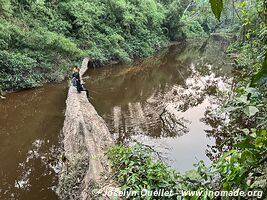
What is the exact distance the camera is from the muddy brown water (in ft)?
21.0

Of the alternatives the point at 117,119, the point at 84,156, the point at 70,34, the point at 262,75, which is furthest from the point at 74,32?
the point at 262,75

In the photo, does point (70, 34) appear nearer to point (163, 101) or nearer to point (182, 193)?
point (163, 101)

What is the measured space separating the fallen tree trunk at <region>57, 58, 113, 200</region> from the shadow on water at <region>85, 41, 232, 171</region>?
134 centimetres

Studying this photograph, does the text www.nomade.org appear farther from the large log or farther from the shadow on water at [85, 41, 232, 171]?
the shadow on water at [85, 41, 232, 171]

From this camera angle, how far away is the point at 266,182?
155cm

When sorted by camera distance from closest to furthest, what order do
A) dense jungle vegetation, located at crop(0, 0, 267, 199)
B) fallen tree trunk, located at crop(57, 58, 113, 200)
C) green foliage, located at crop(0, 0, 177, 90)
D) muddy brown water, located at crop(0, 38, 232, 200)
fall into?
dense jungle vegetation, located at crop(0, 0, 267, 199)
fallen tree trunk, located at crop(57, 58, 113, 200)
muddy brown water, located at crop(0, 38, 232, 200)
green foliage, located at crop(0, 0, 177, 90)

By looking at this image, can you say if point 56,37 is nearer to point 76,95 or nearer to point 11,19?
point 11,19

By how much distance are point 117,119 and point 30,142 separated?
110 inches

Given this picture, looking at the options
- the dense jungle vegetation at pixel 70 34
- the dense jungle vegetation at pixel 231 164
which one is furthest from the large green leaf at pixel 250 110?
the dense jungle vegetation at pixel 70 34

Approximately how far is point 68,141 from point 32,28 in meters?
9.50

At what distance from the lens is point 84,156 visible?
17.4 feet

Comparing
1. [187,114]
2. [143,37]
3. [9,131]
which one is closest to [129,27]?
[143,37]

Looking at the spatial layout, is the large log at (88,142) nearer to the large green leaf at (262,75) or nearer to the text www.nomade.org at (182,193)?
the text www.nomade.org at (182,193)

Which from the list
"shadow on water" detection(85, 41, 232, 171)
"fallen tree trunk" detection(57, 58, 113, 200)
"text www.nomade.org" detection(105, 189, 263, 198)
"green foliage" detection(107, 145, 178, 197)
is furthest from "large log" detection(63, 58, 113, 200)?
"shadow on water" detection(85, 41, 232, 171)
